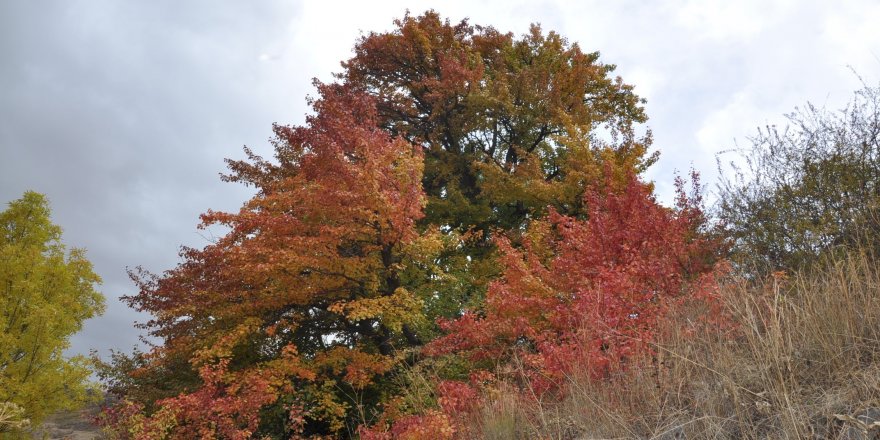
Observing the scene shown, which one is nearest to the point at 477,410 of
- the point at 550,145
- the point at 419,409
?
the point at 419,409

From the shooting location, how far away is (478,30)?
24438 millimetres

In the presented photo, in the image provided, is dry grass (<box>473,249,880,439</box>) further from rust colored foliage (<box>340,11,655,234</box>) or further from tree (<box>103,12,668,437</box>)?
rust colored foliage (<box>340,11,655,234</box>)

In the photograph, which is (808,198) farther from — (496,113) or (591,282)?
(496,113)

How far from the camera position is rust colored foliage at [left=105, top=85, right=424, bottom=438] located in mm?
11430

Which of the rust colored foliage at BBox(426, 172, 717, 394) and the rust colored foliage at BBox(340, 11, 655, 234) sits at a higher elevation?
the rust colored foliage at BBox(340, 11, 655, 234)

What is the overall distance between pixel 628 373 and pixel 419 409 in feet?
14.5

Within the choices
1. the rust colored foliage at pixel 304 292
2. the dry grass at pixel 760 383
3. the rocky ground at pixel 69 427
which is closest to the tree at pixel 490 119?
the rust colored foliage at pixel 304 292

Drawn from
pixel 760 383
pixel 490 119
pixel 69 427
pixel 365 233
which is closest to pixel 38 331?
pixel 69 427

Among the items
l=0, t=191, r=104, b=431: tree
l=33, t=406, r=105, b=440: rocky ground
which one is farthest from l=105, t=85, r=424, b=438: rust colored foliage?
l=33, t=406, r=105, b=440: rocky ground

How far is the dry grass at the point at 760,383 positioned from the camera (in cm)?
407

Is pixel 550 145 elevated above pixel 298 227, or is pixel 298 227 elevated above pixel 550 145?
pixel 550 145

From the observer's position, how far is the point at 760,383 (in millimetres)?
4523

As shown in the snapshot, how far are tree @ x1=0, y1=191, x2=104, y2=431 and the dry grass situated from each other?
611 inches

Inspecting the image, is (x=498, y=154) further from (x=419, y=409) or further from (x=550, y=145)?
(x=419, y=409)
